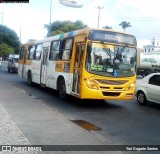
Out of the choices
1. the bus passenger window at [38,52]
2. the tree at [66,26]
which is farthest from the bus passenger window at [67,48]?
the tree at [66,26]

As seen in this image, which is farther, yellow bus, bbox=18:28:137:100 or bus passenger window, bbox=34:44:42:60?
bus passenger window, bbox=34:44:42:60

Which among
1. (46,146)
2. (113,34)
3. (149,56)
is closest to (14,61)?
(149,56)

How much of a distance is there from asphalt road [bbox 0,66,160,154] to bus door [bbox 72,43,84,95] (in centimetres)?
74

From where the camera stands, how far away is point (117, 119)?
34.0 ft

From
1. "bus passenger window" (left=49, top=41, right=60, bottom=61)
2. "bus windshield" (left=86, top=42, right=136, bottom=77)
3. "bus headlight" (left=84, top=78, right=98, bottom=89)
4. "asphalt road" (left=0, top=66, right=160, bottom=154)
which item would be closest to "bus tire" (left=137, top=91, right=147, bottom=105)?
"asphalt road" (left=0, top=66, right=160, bottom=154)

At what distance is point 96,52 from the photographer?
1216 cm

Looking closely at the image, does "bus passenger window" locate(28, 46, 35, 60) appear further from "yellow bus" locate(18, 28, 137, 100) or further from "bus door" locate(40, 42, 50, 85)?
"yellow bus" locate(18, 28, 137, 100)

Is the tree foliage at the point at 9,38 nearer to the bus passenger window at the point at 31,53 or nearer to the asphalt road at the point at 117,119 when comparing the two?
the bus passenger window at the point at 31,53

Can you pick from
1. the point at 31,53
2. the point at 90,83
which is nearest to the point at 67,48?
the point at 90,83

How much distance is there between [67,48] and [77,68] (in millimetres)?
1748

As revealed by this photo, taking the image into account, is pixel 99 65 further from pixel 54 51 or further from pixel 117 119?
pixel 54 51

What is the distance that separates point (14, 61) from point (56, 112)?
1027 inches

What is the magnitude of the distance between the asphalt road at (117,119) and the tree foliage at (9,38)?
83.2 m

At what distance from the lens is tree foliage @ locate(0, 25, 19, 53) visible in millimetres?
94600
